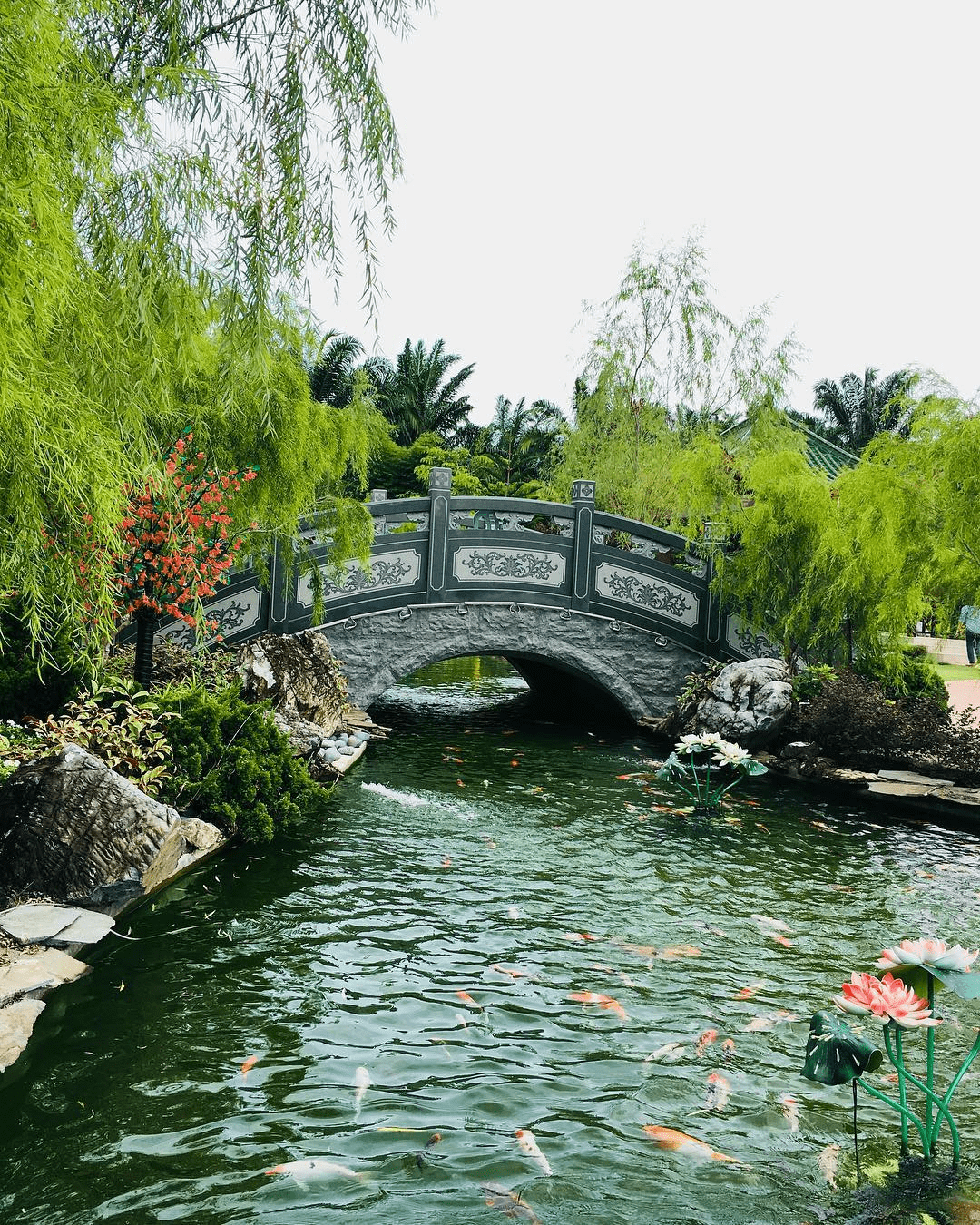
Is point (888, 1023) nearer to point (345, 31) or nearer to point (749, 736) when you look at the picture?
point (345, 31)

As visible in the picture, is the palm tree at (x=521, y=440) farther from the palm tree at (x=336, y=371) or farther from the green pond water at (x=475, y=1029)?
the green pond water at (x=475, y=1029)

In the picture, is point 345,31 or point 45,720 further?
point 45,720

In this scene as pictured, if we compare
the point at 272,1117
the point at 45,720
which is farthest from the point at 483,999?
the point at 45,720

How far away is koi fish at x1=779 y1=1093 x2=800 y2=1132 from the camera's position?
3.48 metres

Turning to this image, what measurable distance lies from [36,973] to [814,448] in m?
19.3

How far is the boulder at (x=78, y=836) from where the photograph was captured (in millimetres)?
5062

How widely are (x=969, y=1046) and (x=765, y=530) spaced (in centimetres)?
751

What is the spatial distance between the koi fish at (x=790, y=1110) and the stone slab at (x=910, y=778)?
5.54 m

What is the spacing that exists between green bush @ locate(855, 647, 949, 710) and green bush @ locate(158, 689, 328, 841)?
20.8 ft

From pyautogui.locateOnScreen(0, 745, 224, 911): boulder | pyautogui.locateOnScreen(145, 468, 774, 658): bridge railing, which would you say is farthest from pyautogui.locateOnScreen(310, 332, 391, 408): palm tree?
pyautogui.locateOnScreen(0, 745, 224, 911): boulder

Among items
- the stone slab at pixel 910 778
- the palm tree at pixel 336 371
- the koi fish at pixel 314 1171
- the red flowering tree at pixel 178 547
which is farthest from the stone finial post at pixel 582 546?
the palm tree at pixel 336 371

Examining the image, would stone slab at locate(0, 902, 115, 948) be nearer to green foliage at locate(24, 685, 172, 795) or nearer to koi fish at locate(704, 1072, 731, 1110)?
green foliage at locate(24, 685, 172, 795)

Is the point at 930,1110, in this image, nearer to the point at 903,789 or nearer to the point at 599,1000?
the point at 599,1000

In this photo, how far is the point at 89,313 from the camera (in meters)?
3.86
